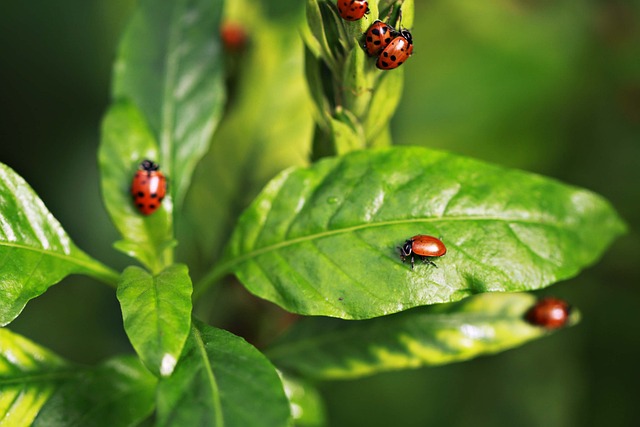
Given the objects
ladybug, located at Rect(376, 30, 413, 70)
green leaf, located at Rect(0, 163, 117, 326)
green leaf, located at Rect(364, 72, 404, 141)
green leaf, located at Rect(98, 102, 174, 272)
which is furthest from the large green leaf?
ladybug, located at Rect(376, 30, 413, 70)

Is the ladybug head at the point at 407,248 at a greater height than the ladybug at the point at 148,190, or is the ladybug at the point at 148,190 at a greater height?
the ladybug head at the point at 407,248

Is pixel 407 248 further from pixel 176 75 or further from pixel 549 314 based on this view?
pixel 176 75

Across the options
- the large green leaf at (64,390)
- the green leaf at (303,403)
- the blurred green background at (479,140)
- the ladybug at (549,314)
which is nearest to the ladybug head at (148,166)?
the large green leaf at (64,390)

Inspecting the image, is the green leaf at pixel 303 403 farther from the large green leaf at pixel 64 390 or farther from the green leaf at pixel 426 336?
the large green leaf at pixel 64 390

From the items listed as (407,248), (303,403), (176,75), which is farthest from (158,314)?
(176,75)

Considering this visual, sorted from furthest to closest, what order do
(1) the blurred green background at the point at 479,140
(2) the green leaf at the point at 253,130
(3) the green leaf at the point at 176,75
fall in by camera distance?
(1) the blurred green background at the point at 479,140, (2) the green leaf at the point at 253,130, (3) the green leaf at the point at 176,75

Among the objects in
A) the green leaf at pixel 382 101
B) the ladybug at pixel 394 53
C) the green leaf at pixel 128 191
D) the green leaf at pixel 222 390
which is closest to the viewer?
the green leaf at pixel 222 390
